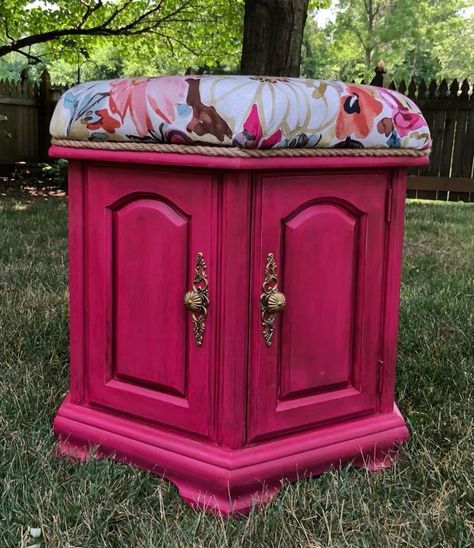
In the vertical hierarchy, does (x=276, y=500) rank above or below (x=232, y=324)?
below

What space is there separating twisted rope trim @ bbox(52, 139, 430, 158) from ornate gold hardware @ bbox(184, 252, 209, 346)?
269 millimetres

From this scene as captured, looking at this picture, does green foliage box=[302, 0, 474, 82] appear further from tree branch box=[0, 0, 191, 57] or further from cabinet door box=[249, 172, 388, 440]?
cabinet door box=[249, 172, 388, 440]

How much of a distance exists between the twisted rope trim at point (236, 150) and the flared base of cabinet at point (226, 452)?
749mm

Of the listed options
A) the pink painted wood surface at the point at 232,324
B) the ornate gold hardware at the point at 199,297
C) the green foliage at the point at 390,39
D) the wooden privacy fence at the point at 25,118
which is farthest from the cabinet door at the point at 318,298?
the green foliage at the point at 390,39

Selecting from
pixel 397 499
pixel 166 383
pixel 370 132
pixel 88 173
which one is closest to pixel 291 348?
pixel 166 383

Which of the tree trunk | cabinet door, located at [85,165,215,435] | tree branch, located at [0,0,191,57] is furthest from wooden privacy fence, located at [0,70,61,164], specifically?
cabinet door, located at [85,165,215,435]

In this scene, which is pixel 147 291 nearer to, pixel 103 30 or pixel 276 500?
pixel 276 500

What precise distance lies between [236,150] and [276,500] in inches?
34.3

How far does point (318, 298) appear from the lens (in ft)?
5.97

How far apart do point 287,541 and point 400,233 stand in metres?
0.89

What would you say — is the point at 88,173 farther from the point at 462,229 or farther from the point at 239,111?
the point at 462,229

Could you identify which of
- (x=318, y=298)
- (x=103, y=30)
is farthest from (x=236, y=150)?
(x=103, y=30)

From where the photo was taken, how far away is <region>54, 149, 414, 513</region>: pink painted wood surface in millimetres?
1688

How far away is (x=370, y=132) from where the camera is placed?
5.66 ft
